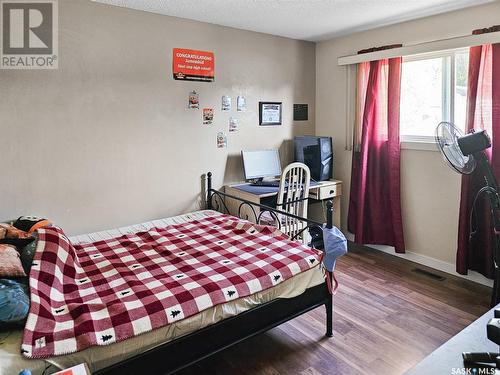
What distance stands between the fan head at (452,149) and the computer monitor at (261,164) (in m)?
1.74

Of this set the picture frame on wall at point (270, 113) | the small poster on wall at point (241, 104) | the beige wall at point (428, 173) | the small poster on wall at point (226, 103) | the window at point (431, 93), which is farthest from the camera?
the picture frame on wall at point (270, 113)

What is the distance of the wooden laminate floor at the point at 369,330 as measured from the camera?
2.21 metres

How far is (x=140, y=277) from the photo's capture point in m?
2.11

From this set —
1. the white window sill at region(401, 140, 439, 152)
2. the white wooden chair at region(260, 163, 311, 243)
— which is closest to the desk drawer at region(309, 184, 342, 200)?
the white wooden chair at region(260, 163, 311, 243)

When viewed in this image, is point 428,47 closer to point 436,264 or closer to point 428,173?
point 428,173

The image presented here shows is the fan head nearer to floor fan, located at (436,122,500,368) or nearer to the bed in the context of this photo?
floor fan, located at (436,122,500,368)

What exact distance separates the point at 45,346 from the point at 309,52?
3.92 m

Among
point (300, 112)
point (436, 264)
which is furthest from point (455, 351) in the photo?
point (300, 112)

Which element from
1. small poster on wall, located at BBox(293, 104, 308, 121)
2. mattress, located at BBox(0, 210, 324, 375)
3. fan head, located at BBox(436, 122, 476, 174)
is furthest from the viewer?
small poster on wall, located at BBox(293, 104, 308, 121)

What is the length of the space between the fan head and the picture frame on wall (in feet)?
5.95

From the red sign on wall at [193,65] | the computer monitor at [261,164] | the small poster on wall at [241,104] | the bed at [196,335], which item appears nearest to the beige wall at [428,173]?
the computer monitor at [261,164]

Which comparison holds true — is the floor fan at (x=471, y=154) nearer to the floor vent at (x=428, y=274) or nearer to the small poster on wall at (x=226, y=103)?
the floor vent at (x=428, y=274)

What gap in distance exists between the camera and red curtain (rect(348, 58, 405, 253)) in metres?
3.64

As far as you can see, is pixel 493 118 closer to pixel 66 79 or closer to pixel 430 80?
pixel 430 80
